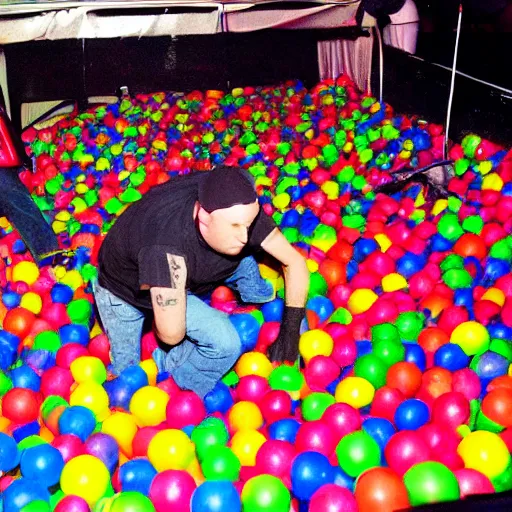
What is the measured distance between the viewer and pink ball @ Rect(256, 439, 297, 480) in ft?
7.52

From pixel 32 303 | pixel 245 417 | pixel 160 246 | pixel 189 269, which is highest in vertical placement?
pixel 160 246

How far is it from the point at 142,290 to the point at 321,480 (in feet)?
3.32

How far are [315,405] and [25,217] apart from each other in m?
2.46

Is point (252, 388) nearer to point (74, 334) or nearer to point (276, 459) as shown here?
point (276, 459)

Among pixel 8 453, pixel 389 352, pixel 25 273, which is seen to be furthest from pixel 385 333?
pixel 25 273

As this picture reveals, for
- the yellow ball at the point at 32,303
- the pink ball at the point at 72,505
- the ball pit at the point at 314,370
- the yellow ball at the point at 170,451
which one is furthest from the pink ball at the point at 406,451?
the yellow ball at the point at 32,303

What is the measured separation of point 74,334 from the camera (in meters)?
3.17

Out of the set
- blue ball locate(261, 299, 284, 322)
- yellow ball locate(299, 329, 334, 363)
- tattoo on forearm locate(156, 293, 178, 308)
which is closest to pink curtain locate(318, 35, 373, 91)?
blue ball locate(261, 299, 284, 322)

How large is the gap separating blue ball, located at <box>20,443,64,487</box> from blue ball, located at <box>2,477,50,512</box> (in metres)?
0.04

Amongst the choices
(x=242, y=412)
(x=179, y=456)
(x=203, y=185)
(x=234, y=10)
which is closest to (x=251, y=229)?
(x=203, y=185)

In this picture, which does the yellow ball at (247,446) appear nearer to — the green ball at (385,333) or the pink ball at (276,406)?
the pink ball at (276,406)

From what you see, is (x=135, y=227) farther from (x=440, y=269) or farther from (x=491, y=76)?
(x=491, y=76)

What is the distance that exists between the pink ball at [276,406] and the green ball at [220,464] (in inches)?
12.3

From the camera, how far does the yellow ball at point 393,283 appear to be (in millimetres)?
3398
